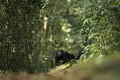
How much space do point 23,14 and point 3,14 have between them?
0.78 meters

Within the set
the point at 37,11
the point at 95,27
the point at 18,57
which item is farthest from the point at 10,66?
the point at 95,27

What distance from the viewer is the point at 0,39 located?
1238 centimetres

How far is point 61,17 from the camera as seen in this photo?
30.4 metres

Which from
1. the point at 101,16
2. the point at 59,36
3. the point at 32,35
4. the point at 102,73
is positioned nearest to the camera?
the point at 102,73

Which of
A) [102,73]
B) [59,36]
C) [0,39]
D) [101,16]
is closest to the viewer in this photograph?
[102,73]

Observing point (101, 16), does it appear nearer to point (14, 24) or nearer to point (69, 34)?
point (14, 24)

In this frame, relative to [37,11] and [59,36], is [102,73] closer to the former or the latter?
[37,11]

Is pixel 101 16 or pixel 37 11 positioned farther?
pixel 37 11

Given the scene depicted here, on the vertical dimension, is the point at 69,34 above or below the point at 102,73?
below

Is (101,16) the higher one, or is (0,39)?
(101,16)

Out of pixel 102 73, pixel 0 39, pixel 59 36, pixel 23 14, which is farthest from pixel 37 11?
pixel 59 36

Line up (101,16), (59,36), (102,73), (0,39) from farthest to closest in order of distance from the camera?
(59,36) → (0,39) → (101,16) → (102,73)

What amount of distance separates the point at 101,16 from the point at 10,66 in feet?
17.5

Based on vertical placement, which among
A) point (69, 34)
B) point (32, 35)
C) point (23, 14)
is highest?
point (23, 14)
